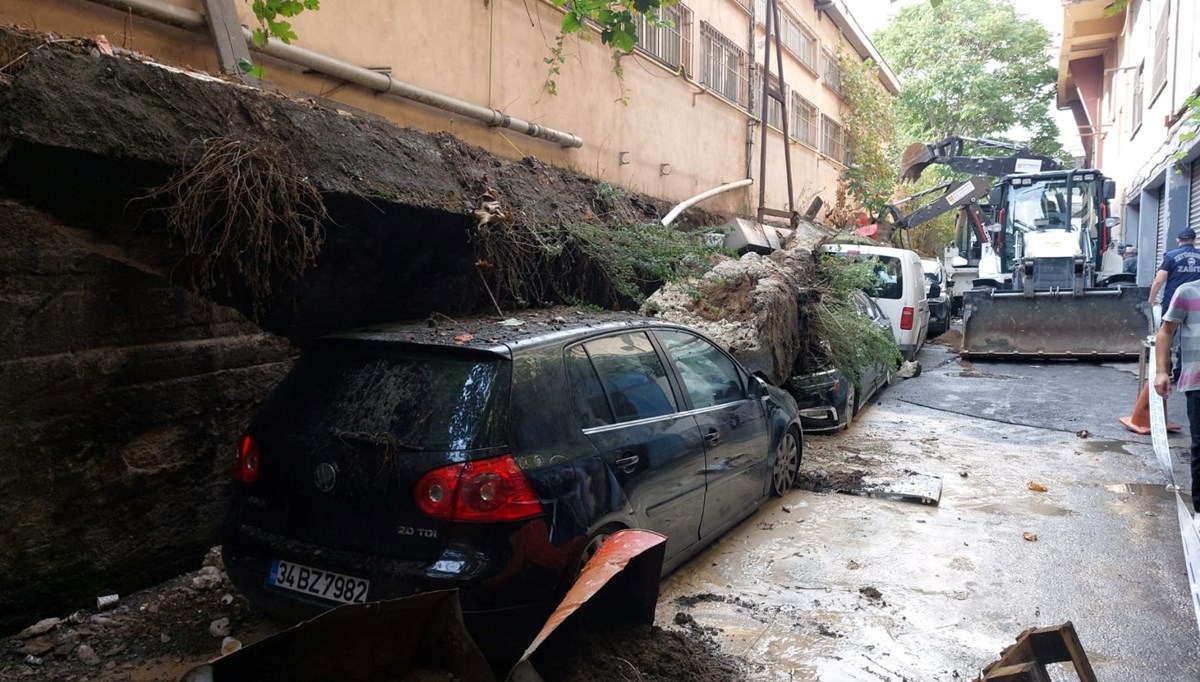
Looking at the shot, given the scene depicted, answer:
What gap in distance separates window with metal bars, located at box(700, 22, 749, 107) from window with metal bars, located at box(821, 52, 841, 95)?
6511 mm

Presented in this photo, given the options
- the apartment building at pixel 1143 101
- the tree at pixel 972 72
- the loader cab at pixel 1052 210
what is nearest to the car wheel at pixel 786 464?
the apartment building at pixel 1143 101

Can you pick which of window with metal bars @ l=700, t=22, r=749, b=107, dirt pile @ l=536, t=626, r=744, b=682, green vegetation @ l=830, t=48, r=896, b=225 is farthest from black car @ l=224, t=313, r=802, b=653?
green vegetation @ l=830, t=48, r=896, b=225

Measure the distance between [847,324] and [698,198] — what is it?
15.0ft

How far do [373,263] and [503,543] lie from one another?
2.58m

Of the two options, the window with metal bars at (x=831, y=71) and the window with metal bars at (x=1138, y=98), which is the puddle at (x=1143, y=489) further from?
the window with metal bars at (x=831, y=71)

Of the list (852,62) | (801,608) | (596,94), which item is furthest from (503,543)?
(852,62)

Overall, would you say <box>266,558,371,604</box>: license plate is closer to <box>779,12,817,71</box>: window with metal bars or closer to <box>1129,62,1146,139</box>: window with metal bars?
<box>779,12,817,71</box>: window with metal bars

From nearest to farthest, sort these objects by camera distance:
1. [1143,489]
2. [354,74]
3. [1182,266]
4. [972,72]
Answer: [1143,489]
[354,74]
[1182,266]
[972,72]

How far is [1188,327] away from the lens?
5156 millimetres

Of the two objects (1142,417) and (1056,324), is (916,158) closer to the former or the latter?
(1056,324)

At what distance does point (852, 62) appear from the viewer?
22.6 metres

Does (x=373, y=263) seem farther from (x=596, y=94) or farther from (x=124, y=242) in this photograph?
(x=596, y=94)

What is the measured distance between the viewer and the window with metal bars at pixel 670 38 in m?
11.4

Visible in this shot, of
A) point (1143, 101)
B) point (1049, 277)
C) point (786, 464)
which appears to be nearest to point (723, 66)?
point (1049, 277)
